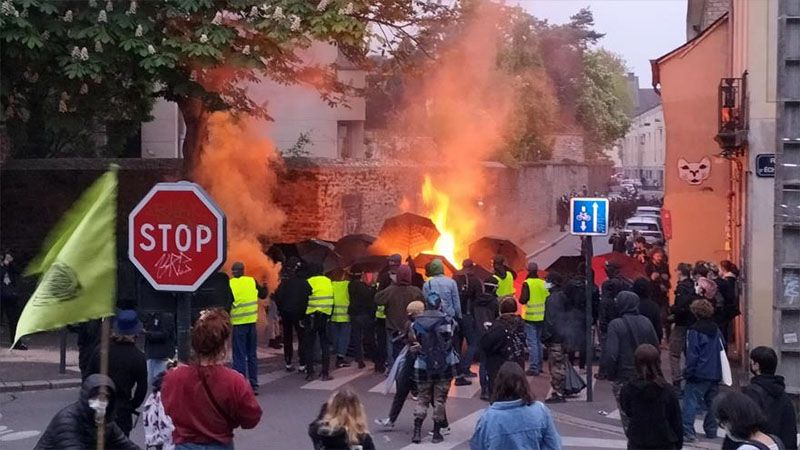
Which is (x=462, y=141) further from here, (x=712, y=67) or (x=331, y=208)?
(x=712, y=67)

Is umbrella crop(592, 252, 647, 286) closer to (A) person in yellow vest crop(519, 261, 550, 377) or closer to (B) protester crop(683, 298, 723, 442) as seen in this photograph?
(A) person in yellow vest crop(519, 261, 550, 377)

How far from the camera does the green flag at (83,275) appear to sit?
647 centimetres

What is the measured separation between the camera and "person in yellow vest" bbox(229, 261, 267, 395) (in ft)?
46.2

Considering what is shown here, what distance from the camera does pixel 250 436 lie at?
11.7 metres

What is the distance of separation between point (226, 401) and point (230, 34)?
11837 millimetres

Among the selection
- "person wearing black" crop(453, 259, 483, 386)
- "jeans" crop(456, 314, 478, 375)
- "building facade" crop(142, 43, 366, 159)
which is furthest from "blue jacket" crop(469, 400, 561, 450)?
"building facade" crop(142, 43, 366, 159)

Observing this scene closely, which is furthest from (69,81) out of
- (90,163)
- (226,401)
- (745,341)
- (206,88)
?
(226,401)

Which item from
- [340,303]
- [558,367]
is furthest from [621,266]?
[340,303]

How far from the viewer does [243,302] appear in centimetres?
1409

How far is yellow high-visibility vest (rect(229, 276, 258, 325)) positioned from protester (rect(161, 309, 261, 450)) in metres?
7.80

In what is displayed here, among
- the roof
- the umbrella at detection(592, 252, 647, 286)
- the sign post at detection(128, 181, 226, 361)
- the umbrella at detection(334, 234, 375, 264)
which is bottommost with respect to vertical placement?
the umbrella at detection(592, 252, 647, 286)

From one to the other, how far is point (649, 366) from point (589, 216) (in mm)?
6614

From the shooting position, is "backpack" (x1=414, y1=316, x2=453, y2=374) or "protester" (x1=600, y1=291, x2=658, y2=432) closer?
"protester" (x1=600, y1=291, x2=658, y2=432)

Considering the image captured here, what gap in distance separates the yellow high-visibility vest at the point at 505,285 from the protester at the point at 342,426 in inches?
386
